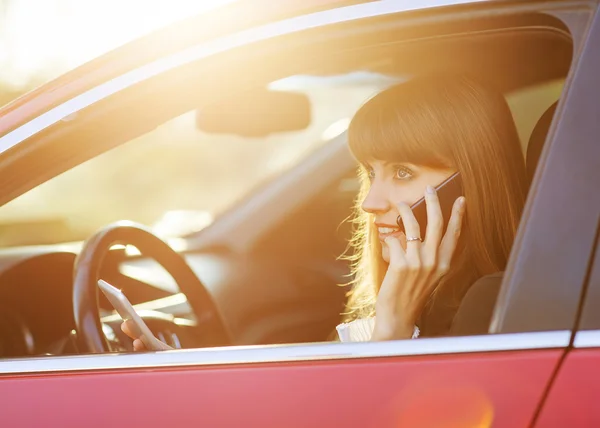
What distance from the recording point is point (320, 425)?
54.2 inches

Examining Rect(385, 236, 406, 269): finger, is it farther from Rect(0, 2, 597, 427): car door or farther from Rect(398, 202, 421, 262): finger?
Rect(0, 2, 597, 427): car door

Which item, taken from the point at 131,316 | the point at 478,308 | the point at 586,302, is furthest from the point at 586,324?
the point at 131,316

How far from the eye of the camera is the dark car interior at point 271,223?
5.25 ft

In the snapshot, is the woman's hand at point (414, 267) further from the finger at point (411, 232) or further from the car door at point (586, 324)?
the car door at point (586, 324)

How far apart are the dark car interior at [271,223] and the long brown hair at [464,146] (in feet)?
0.25

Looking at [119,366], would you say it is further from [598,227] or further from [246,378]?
[598,227]

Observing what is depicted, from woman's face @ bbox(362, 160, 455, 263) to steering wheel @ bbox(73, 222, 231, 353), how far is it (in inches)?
25.9

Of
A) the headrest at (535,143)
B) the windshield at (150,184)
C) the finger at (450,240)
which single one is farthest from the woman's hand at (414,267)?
the windshield at (150,184)

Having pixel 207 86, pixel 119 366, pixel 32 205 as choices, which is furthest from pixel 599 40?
pixel 32 205

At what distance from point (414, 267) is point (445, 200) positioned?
0.20 m

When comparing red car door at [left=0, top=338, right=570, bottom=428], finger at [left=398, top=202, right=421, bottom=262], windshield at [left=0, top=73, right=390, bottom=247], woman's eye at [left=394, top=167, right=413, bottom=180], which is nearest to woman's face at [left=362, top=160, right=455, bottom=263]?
woman's eye at [left=394, top=167, right=413, bottom=180]

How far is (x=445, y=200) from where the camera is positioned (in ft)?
6.45

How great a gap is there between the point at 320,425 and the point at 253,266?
2.17 m

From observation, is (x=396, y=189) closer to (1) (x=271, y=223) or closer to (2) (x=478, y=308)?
(2) (x=478, y=308)
